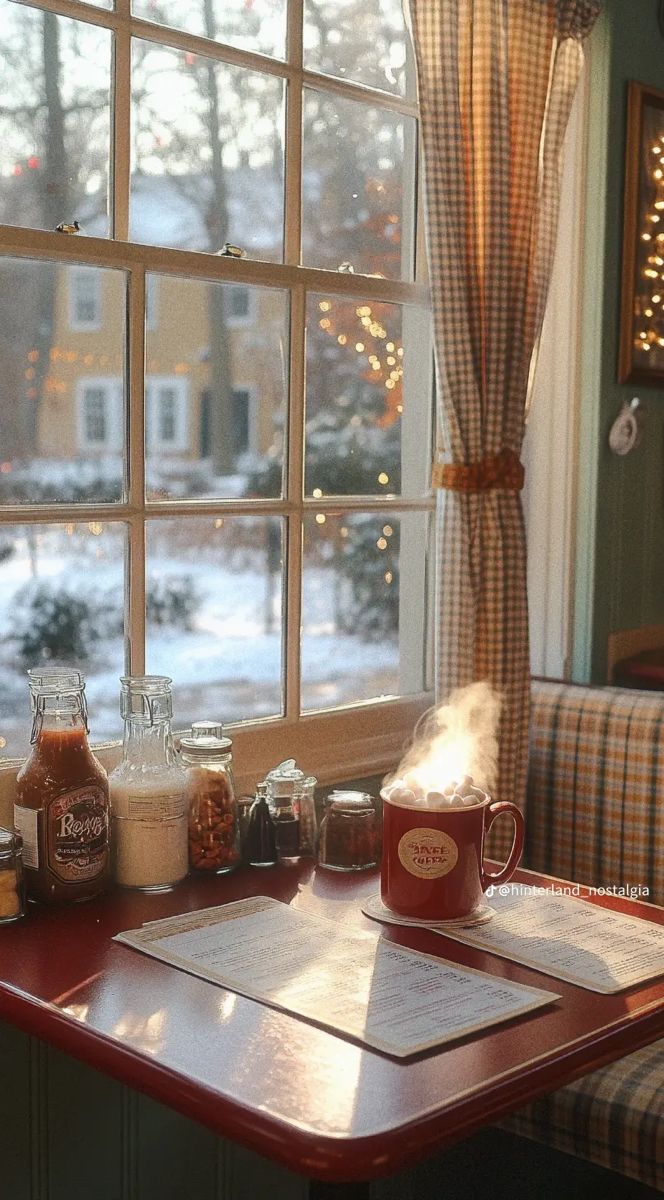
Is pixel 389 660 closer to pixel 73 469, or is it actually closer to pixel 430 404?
pixel 430 404

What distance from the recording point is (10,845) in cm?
153

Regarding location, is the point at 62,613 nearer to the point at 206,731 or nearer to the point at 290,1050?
the point at 206,731

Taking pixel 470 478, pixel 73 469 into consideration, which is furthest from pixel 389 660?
pixel 73 469

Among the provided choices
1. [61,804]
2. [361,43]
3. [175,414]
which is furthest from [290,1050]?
[361,43]

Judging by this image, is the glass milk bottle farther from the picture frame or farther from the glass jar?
the picture frame

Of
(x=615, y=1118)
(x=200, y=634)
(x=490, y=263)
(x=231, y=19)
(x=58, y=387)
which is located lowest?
(x=615, y=1118)

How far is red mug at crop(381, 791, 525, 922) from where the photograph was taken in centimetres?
156

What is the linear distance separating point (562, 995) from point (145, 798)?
22.6 inches

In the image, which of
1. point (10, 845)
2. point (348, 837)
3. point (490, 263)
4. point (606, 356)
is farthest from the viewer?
point (606, 356)

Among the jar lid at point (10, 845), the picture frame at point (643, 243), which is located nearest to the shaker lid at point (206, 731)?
the jar lid at point (10, 845)

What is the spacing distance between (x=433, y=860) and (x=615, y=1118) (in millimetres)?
Result: 580

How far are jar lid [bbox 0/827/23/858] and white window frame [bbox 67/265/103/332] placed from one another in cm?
77

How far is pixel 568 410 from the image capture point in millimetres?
2676

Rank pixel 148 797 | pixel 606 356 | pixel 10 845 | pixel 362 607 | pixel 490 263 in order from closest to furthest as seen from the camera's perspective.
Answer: pixel 10 845 < pixel 148 797 < pixel 490 263 < pixel 362 607 < pixel 606 356
